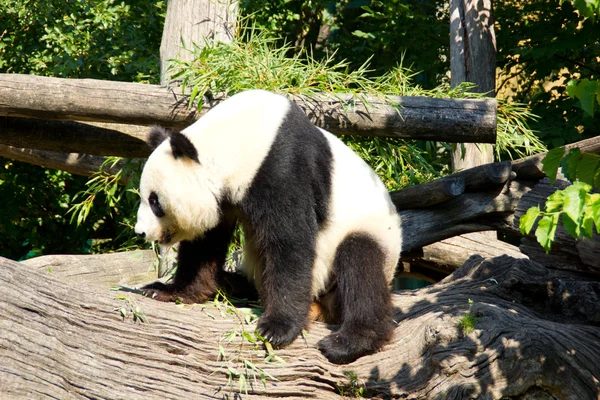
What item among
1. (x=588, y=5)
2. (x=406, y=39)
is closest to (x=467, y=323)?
(x=588, y=5)

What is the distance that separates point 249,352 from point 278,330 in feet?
0.63

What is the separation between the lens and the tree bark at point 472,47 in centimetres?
680

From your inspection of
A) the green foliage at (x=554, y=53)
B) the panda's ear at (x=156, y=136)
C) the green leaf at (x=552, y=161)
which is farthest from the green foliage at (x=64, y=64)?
the green leaf at (x=552, y=161)

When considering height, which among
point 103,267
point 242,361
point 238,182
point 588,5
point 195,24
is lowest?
point 103,267

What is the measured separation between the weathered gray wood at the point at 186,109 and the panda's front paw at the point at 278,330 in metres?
1.82

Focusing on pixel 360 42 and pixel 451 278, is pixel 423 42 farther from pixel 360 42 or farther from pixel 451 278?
pixel 451 278

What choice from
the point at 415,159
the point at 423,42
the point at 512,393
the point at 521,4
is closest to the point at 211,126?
the point at 512,393

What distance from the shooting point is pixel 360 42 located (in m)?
9.70

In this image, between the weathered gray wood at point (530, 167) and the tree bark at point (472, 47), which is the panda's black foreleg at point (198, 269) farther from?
the tree bark at point (472, 47)

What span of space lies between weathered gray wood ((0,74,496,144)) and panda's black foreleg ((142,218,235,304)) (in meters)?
1.11

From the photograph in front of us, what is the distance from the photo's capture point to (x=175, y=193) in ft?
12.8

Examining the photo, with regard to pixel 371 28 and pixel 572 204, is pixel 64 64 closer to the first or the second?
pixel 371 28

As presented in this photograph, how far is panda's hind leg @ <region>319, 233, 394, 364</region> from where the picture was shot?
3803 millimetres

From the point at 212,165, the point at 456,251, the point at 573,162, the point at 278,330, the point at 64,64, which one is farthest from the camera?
the point at 64,64
